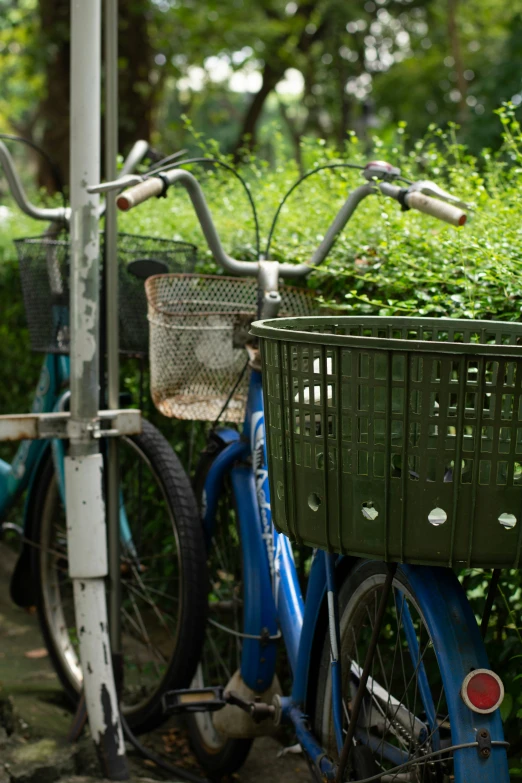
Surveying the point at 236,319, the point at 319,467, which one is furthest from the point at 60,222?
the point at 319,467

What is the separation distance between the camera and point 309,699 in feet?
7.68

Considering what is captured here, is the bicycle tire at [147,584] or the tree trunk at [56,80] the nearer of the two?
the bicycle tire at [147,584]

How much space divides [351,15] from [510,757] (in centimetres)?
1754

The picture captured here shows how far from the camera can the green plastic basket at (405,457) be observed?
1512 millimetres

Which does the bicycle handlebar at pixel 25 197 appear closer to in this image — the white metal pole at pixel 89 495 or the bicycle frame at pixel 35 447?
the bicycle frame at pixel 35 447

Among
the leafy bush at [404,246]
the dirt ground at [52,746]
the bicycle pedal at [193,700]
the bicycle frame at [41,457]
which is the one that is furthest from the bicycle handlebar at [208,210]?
the dirt ground at [52,746]

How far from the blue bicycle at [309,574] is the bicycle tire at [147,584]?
0.46ft

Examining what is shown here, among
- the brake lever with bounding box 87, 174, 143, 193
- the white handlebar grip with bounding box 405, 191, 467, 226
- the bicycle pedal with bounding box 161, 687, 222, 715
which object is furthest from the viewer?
the bicycle pedal with bounding box 161, 687, 222, 715

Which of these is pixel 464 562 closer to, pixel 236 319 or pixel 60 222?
pixel 236 319

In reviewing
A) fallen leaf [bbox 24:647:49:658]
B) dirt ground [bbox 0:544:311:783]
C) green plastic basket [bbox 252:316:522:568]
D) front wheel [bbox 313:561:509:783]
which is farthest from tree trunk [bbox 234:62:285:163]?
green plastic basket [bbox 252:316:522:568]

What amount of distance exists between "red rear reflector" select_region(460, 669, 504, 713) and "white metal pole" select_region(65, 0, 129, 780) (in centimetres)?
155

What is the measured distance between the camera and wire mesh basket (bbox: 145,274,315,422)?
291 cm

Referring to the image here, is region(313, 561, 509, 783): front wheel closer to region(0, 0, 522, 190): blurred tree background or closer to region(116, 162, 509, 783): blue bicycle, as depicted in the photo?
region(116, 162, 509, 783): blue bicycle

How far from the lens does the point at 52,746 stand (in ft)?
10.2
